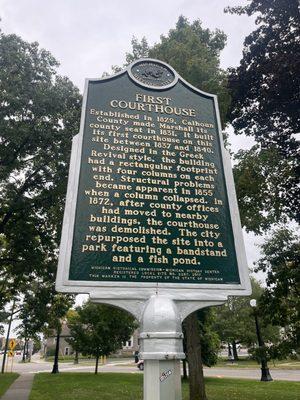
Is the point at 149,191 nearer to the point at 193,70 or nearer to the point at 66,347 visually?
the point at 193,70

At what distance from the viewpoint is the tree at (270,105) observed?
1204 centimetres

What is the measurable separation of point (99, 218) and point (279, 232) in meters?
11.6

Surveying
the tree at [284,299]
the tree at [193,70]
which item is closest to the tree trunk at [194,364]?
the tree at [193,70]

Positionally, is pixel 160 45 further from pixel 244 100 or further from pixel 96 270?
pixel 96 270

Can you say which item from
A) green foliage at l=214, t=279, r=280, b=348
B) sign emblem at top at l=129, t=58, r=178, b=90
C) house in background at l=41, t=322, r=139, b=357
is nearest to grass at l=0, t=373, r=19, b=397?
sign emblem at top at l=129, t=58, r=178, b=90

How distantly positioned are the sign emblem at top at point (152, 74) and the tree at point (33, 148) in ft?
33.6

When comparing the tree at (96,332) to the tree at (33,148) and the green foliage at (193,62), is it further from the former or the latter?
the green foliage at (193,62)

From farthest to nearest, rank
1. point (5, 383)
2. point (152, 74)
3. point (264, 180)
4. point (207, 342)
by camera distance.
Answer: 1. point (207, 342)
2. point (5, 383)
3. point (264, 180)
4. point (152, 74)

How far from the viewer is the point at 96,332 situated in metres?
28.3

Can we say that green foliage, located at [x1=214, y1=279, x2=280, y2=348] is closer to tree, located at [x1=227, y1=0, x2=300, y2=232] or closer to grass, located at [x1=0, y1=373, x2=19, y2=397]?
grass, located at [x1=0, y1=373, x2=19, y2=397]

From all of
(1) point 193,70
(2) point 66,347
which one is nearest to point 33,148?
(1) point 193,70

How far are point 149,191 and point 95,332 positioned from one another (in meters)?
25.4

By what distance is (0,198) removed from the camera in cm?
1734

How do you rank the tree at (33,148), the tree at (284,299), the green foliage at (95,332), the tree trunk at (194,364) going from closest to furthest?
the tree at (284,299)
the tree trunk at (194,364)
the tree at (33,148)
the green foliage at (95,332)
